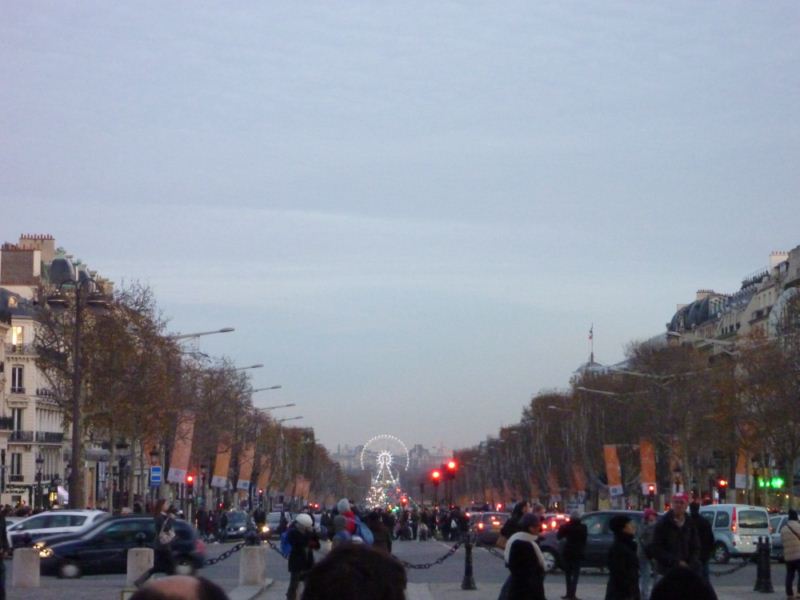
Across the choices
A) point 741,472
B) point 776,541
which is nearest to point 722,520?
point 776,541

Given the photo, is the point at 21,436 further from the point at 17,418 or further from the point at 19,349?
the point at 19,349

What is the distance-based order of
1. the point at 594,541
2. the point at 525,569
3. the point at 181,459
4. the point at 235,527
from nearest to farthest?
the point at 525,569 → the point at 594,541 → the point at 181,459 → the point at 235,527

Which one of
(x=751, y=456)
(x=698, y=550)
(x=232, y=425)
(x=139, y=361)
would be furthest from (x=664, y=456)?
(x=698, y=550)

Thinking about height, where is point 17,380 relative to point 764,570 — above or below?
above

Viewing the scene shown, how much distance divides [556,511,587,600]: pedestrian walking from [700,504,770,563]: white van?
60.0 feet

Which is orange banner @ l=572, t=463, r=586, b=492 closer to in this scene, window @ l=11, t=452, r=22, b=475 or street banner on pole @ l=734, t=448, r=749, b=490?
street banner on pole @ l=734, t=448, r=749, b=490

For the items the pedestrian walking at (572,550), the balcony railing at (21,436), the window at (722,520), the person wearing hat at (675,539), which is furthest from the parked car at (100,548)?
the balcony railing at (21,436)

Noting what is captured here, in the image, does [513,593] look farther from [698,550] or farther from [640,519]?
[640,519]

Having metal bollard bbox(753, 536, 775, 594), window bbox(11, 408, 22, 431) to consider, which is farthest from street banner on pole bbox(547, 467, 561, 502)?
metal bollard bbox(753, 536, 775, 594)

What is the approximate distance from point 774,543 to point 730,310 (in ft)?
369

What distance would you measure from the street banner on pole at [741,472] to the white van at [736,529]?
3537cm

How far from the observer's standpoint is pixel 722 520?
50.6 metres

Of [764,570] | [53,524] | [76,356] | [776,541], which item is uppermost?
[76,356]

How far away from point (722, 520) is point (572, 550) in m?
20.3
